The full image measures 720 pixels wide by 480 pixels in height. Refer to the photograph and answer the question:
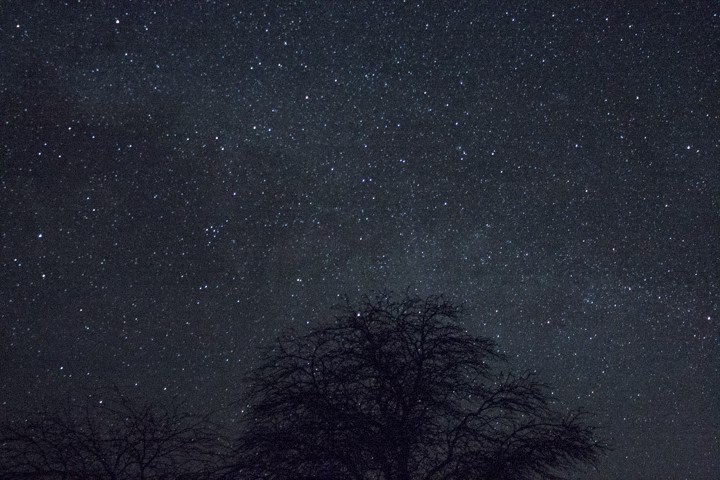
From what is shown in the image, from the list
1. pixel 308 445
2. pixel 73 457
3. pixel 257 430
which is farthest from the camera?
pixel 73 457

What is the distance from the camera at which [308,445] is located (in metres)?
7.38

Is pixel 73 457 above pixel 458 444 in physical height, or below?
above

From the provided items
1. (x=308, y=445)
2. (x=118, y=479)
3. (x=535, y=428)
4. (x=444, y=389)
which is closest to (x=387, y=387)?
(x=444, y=389)

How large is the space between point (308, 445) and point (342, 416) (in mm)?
521

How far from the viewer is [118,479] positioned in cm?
872

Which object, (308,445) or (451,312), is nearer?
(308,445)

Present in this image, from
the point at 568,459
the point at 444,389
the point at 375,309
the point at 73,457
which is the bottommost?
the point at 568,459

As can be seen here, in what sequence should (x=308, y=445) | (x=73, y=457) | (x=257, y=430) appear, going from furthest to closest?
(x=73, y=457) < (x=257, y=430) < (x=308, y=445)

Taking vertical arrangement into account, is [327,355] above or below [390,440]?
above

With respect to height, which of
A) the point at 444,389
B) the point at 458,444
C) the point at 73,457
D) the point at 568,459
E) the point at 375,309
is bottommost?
the point at 568,459

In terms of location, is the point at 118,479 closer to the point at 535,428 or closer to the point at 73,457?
the point at 73,457

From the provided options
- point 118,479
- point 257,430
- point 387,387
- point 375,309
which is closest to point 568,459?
point 387,387

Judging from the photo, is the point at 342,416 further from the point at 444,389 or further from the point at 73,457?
the point at 73,457

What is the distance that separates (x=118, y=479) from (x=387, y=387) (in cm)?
401
